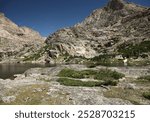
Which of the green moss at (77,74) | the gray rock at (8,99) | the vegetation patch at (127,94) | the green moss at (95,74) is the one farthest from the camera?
the green moss at (77,74)

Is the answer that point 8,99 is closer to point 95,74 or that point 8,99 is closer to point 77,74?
point 77,74

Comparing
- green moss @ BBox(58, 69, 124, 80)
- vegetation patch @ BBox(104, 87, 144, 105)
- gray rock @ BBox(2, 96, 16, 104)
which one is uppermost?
green moss @ BBox(58, 69, 124, 80)

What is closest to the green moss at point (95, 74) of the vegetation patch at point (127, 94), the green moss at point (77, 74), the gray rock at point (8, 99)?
the green moss at point (77, 74)

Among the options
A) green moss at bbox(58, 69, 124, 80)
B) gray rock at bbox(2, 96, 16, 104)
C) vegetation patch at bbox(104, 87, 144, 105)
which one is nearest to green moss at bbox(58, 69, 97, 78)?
green moss at bbox(58, 69, 124, 80)

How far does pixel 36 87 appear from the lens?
2870 centimetres

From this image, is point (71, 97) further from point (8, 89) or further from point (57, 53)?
point (57, 53)

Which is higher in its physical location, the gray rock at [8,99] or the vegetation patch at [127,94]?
the gray rock at [8,99]

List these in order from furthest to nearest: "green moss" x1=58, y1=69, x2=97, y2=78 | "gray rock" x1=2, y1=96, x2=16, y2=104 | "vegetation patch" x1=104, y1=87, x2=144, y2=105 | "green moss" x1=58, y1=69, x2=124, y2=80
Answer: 1. "green moss" x1=58, y1=69, x2=97, y2=78
2. "green moss" x1=58, y1=69, x2=124, y2=80
3. "vegetation patch" x1=104, y1=87, x2=144, y2=105
4. "gray rock" x1=2, y1=96, x2=16, y2=104

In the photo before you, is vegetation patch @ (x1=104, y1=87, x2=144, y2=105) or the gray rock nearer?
the gray rock

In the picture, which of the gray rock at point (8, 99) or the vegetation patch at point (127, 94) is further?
the vegetation patch at point (127, 94)

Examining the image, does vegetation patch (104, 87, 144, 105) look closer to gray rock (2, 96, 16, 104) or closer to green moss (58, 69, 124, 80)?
gray rock (2, 96, 16, 104)

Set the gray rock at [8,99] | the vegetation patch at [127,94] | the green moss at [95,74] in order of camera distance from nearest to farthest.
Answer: the gray rock at [8,99] < the vegetation patch at [127,94] < the green moss at [95,74]

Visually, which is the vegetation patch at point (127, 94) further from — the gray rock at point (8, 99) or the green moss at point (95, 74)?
the green moss at point (95, 74)

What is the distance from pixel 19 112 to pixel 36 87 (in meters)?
13.7
